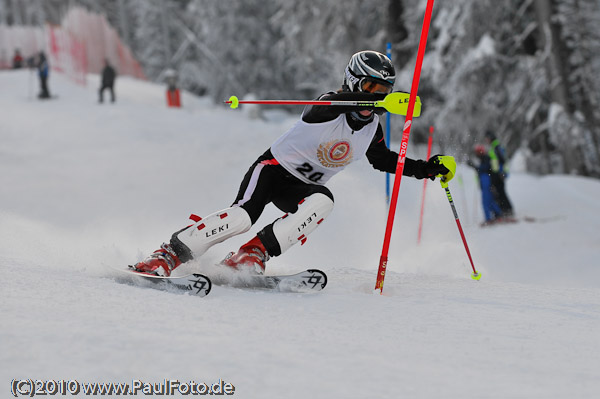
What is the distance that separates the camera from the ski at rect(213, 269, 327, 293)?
3.67 meters

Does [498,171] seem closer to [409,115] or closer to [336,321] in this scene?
[409,115]

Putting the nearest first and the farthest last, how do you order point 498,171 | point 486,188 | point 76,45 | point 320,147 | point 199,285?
Answer: point 199,285 → point 320,147 → point 498,171 → point 486,188 → point 76,45

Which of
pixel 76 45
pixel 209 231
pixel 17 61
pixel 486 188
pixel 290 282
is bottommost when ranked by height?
pixel 17 61

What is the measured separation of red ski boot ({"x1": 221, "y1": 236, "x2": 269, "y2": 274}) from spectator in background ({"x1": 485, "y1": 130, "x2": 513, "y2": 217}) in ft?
26.0

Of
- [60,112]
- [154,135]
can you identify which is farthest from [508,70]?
[60,112]

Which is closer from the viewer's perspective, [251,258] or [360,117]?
[251,258]

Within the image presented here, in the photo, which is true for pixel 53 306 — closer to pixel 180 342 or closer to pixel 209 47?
pixel 180 342

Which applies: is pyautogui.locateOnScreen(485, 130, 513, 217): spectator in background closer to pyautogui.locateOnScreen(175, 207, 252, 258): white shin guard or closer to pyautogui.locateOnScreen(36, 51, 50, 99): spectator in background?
pyautogui.locateOnScreen(175, 207, 252, 258): white shin guard

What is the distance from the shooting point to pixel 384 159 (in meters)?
4.46

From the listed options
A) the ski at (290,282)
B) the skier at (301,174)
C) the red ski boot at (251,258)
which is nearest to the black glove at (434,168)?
the skier at (301,174)

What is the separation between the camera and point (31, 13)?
6494cm

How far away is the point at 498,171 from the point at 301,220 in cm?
787

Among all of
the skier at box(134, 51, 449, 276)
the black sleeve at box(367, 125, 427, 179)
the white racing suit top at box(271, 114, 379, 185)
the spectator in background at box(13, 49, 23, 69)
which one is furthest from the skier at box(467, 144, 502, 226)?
the spectator in background at box(13, 49, 23, 69)

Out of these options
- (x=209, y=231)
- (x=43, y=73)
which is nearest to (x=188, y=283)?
(x=209, y=231)
